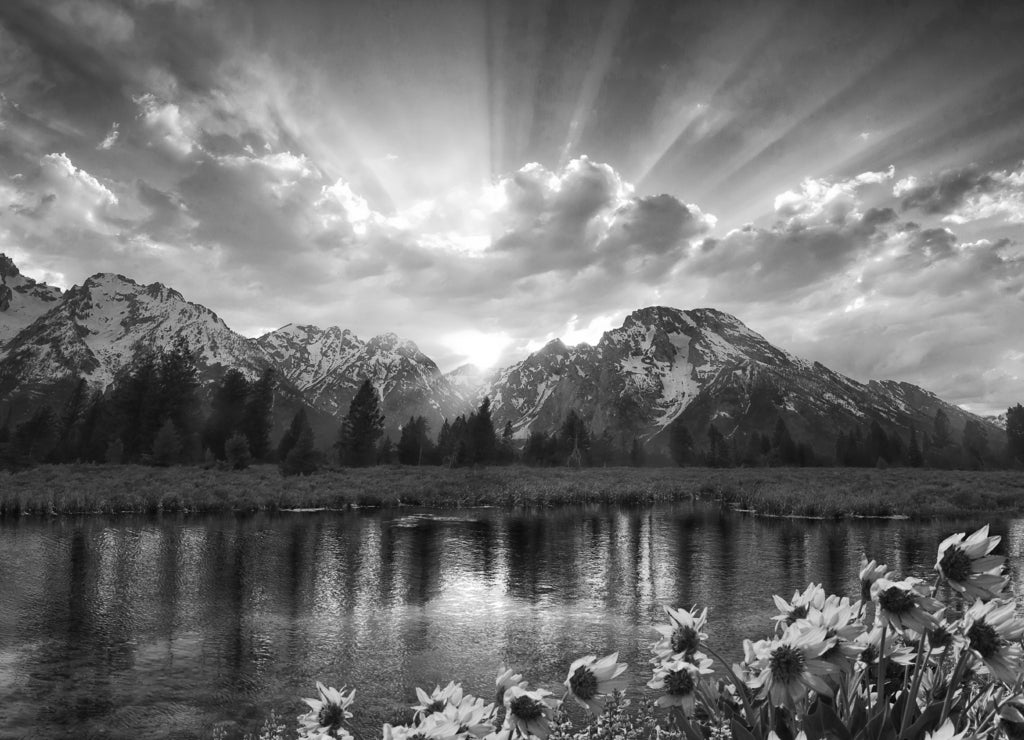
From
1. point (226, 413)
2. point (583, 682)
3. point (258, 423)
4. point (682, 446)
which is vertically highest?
point (226, 413)

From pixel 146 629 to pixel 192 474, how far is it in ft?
119

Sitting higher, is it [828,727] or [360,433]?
[360,433]

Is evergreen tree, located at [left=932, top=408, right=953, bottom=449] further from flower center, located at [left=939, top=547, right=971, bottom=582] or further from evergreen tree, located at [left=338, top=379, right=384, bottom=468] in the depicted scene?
flower center, located at [left=939, top=547, right=971, bottom=582]

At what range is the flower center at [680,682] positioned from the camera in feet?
9.16

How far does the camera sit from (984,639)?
2516mm

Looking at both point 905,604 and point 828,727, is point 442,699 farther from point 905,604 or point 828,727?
point 905,604

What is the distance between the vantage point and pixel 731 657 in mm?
10297

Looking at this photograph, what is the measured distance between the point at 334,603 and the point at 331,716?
41.9 ft

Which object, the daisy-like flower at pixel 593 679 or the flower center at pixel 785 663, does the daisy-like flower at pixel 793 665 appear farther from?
the daisy-like flower at pixel 593 679

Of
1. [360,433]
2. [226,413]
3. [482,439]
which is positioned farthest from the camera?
[482,439]

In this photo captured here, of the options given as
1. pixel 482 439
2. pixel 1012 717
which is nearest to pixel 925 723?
pixel 1012 717

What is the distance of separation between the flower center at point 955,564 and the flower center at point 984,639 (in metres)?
0.25

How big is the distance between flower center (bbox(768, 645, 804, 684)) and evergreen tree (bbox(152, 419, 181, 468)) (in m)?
63.1

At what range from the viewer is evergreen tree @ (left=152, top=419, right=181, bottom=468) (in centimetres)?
5634
